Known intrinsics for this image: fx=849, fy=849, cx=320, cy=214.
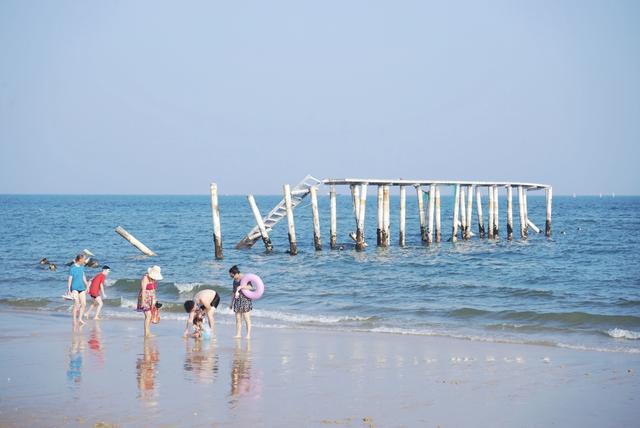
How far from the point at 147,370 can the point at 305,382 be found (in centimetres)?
233

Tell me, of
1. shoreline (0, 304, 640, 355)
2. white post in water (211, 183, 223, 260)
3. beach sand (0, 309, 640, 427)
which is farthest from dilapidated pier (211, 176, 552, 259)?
beach sand (0, 309, 640, 427)

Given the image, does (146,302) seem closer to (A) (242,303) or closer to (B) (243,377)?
(A) (242,303)

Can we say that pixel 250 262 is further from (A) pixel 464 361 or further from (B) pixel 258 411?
(B) pixel 258 411

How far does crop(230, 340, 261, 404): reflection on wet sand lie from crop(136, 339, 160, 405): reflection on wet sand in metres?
1.02

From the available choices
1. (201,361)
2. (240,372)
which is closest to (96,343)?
(201,361)

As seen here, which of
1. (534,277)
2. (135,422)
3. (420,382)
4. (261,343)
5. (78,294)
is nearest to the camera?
(135,422)

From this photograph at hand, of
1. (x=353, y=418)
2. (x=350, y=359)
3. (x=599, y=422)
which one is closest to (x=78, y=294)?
(x=350, y=359)

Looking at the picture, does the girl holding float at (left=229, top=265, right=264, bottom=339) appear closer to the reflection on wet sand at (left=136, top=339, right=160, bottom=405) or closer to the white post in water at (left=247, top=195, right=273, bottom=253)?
the reflection on wet sand at (left=136, top=339, right=160, bottom=405)

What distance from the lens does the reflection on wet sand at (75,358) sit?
448 inches

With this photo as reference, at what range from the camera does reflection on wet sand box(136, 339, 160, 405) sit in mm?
10414

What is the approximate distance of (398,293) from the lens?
2345 cm

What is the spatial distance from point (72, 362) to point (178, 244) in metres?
35.3

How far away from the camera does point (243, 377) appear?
1162 cm

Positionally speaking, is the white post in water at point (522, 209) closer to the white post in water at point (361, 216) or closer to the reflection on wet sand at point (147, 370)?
the white post in water at point (361, 216)
